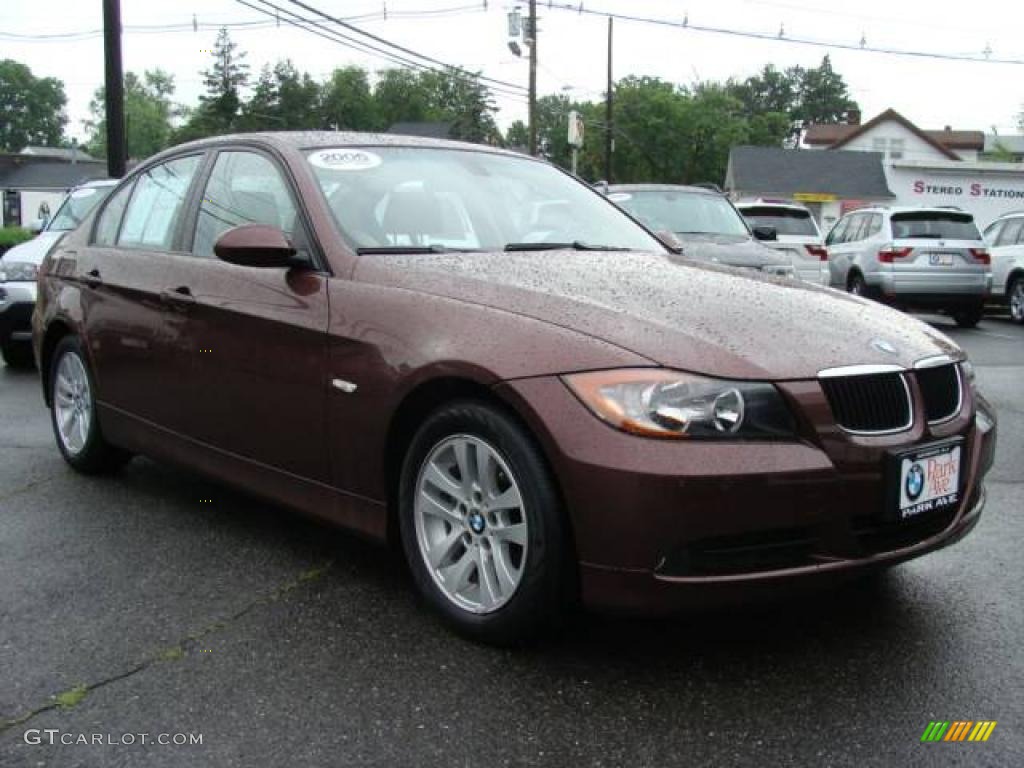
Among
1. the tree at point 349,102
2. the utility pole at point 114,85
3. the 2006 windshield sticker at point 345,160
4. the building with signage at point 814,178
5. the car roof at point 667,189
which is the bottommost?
the 2006 windshield sticker at point 345,160

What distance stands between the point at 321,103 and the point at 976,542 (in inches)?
3751

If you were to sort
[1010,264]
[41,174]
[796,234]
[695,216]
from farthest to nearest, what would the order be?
[41,174]
[1010,264]
[796,234]
[695,216]

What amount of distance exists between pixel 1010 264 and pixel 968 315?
1493mm

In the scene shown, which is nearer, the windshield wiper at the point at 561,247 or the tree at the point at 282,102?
the windshield wiper at the point at 561,247

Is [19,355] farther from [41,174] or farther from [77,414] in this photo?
[41,174]

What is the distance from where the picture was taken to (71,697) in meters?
2.82

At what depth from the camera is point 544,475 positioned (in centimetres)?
283

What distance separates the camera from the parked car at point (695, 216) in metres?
10.7

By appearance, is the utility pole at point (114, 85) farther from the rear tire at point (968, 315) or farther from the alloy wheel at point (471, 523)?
the alloy wheel at point (471, 523)

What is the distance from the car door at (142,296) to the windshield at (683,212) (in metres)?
6.91

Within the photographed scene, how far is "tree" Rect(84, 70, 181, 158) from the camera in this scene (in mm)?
120750

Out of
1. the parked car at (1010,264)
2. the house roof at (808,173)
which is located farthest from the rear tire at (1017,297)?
the house roof at (808,173)

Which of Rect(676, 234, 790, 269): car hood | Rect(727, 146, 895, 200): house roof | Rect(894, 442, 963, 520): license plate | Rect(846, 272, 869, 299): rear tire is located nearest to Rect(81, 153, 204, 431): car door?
Rect(894, 442, 963, 520): license plate

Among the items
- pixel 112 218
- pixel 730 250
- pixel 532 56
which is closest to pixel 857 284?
pixel 730 250
